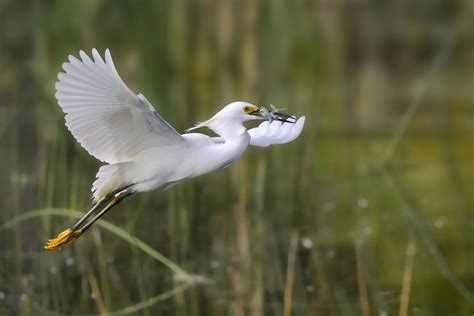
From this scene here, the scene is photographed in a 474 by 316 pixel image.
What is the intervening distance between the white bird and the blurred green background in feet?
1.71

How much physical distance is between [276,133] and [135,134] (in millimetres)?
485

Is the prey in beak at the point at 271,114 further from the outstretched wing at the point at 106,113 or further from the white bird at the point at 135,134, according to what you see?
the outstretched wing at the point at 106,113

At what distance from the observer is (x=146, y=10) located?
32.8 ft

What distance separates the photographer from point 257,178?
5965 millimetres

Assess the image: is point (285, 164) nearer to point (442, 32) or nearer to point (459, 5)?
point (442, 32)

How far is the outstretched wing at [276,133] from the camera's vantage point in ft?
10.9

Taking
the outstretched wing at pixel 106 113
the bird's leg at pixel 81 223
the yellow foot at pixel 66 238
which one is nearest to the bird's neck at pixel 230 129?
the outstretched wing at pixel 106 113

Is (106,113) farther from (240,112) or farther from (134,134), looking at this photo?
(240,112)

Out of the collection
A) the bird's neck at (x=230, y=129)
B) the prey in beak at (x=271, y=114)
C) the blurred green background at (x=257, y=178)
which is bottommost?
the bird's neck at (x=230, y=129)

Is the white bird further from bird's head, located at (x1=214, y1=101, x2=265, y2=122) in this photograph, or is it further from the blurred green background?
the blurred green background

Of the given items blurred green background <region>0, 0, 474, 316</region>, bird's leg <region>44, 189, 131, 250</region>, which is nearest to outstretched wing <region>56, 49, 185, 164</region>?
bird's leg <region>44, 189, 131, 250</region>

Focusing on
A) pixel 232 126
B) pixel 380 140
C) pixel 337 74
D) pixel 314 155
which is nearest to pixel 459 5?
pixel 337 74

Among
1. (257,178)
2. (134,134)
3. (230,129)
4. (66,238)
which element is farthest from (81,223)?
(257,178)

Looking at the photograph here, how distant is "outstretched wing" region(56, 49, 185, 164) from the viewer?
295cm
